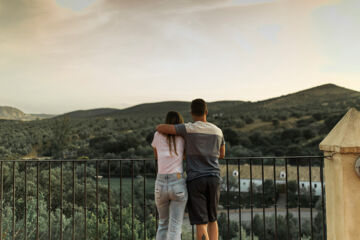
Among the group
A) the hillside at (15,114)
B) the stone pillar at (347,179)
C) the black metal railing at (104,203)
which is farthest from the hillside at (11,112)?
the stone pillar at (347,179)

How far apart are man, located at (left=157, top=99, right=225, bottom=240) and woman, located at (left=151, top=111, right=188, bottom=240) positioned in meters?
0.07

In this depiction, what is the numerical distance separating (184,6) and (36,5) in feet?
23.7

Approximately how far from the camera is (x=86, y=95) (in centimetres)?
2861

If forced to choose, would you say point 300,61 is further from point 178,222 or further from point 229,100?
point 178,222

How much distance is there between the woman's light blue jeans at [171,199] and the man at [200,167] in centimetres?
9

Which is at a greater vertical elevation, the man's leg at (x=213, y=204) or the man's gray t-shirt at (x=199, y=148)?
the man's gray t-shirt at (x=199, y=148)

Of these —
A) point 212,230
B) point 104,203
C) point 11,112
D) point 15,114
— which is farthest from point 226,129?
point 212,230

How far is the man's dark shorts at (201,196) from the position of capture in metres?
3.03

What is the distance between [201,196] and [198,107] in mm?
824

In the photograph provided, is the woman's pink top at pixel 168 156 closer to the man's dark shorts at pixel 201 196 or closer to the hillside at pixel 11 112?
the man's dark shorts at pixel 201 196

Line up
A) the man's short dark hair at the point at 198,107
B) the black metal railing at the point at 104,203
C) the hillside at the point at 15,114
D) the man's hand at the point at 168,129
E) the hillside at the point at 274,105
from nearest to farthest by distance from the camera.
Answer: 1. the man's hand at the point at 168,129
2. the man's short dark hair at the point at 198,107
3. the black metal railing at the point at 104,203
4. the hillside at the point at 274,105
5. the hillside at the point at 15,114

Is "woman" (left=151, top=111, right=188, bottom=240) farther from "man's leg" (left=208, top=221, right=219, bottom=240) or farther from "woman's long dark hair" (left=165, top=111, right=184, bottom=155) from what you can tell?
"man's leg" (left=208, top=221, right=219, bottom=240)

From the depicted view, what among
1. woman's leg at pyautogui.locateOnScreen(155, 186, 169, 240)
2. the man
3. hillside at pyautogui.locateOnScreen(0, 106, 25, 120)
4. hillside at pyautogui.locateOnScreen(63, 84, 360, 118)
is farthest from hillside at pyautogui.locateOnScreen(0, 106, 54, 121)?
the man

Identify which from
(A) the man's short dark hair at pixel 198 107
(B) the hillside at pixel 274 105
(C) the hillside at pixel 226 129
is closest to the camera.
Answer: (A) the man's short dark hair at pixel 198 107
